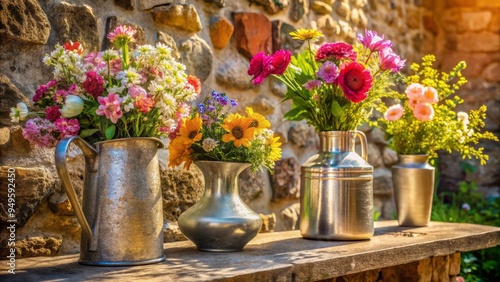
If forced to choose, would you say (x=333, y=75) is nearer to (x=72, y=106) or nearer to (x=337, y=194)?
(x=337, y=194)

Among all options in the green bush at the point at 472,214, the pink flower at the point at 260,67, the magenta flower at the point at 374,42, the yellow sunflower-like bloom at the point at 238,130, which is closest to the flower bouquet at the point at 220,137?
the yellow sunflower-like bloom at the point at 238,130

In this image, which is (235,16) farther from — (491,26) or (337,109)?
(491,26)

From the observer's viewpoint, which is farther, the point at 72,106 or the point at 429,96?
the point at 429,96

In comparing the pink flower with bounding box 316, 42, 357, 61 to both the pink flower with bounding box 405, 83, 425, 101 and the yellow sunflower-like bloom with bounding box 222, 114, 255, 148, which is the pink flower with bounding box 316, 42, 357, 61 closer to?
the yellow sunflower-like bloom with bounding box 222, 114, 255, 148

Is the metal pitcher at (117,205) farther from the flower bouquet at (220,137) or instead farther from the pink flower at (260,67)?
the pink flower at (260,67)

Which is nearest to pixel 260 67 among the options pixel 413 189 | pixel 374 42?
pixel 374 42

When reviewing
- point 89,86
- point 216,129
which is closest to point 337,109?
point 216,129

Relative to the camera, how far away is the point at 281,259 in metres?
1.66

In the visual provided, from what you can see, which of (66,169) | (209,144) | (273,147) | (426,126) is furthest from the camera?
(426,126)

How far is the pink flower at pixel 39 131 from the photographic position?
151 centimetres

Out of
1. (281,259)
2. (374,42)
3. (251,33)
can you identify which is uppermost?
(251,33)

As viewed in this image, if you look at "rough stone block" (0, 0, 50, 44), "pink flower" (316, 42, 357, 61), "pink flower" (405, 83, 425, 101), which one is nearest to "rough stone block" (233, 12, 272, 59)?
"pink flower" (316, 42, 357, 61)

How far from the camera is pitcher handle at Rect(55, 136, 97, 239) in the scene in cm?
142

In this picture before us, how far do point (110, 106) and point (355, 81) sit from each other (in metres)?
0.79
